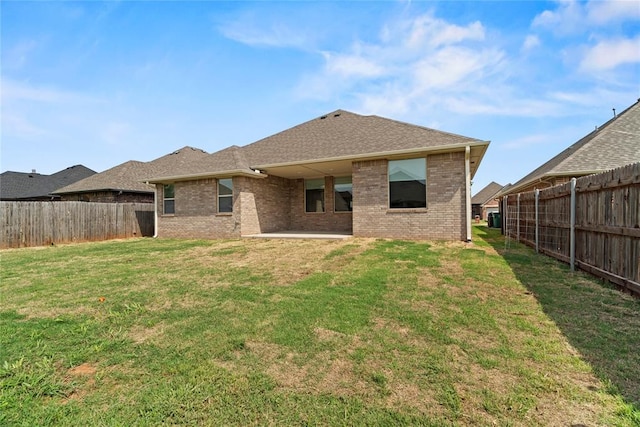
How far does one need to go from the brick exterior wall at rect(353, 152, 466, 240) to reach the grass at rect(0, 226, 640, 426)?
412 centimetres

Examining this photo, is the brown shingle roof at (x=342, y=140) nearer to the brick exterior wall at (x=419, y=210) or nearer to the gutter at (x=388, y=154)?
the gutter at (x=388, y=154)

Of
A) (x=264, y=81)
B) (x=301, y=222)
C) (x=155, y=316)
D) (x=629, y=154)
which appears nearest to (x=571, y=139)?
(x=629, y=154)

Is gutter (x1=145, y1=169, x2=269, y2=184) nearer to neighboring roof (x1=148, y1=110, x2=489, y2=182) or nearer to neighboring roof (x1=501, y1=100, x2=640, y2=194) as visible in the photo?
neighboring roof (x1=148, y1=110, x2=489, y2=182)

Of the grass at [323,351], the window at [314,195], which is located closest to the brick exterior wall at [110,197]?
the window at [314,195]

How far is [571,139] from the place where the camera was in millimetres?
19328

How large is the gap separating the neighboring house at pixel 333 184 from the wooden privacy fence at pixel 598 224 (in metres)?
2.28

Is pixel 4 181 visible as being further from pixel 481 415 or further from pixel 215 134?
pixel 481 415

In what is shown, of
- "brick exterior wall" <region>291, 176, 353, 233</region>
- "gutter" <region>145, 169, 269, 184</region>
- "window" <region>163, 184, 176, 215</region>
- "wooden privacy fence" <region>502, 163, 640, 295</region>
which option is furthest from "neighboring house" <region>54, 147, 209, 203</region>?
"wooden privacy fence" <region>502, 163, 640, 295</region>

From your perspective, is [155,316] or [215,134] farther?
[215,134]

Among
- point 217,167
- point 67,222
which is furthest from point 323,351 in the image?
point 67,222

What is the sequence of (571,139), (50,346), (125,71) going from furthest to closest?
1. (571,139)
2. (125,71)
3. (50,346)

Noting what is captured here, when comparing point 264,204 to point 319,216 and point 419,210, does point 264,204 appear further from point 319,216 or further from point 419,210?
point 419,210

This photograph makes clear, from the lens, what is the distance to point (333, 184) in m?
14.4

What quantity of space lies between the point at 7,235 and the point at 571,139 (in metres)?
31.4
